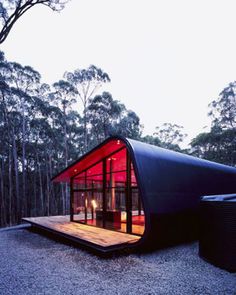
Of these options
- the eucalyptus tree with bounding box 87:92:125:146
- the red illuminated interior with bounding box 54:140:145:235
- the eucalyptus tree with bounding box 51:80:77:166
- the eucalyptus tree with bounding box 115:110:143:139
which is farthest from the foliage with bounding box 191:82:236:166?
the red illuminated interior with bounding box 54:140:145:235

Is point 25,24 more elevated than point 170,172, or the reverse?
point 25,24

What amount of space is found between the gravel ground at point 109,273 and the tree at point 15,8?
192 inches

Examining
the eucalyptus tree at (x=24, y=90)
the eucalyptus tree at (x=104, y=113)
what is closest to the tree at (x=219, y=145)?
the eucalyptus tree at (x=104, y=113)

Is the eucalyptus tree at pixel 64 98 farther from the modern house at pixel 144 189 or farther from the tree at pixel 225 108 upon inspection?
the tree at pixel 225 108

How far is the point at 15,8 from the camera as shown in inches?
235

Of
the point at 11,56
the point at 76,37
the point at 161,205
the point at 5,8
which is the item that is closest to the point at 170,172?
the point at 161,205

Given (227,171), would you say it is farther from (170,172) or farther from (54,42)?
(54,42)

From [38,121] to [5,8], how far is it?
498 inches

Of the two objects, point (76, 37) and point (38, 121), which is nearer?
point (76, 37)

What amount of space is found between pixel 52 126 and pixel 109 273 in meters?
17.7

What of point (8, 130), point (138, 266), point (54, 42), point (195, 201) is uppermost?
point (54, 42)

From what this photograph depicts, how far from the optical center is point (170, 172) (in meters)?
6.53

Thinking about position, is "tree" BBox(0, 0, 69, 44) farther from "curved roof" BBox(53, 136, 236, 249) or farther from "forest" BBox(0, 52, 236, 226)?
"forest" BBox(0, 52, 236, 226)

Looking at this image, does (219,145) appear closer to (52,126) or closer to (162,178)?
(52,126)
